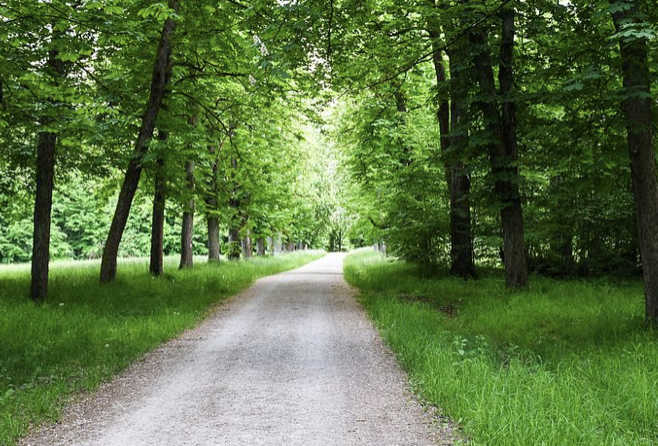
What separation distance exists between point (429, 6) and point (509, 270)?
6.49m

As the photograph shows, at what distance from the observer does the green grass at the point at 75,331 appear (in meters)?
5.45

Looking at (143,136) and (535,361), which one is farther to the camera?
(143,136)

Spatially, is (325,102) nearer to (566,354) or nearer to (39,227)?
(39,227)

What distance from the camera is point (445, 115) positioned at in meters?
15.9

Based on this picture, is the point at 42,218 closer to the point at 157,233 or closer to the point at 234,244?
the point at 157,233

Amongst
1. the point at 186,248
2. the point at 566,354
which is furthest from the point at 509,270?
the point at 186,248

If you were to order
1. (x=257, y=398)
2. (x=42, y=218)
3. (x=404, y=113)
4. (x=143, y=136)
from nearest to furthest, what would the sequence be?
1. (x=257, y=398)
2. (x=42, y=218)
3. (x=143, y=136)
4. (x=404, y=113)

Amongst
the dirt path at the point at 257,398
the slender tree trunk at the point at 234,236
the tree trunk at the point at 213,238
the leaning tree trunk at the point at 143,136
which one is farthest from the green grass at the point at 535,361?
the slender tree trunk at the point at 234,236

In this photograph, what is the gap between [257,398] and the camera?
540cm

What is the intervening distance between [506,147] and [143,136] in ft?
30.9

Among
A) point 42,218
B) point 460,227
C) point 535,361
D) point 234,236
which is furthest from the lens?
point 234,236

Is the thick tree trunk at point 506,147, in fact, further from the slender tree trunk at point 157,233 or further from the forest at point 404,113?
the slender tree trunk at point 157,233

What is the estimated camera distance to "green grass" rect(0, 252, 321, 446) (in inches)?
215

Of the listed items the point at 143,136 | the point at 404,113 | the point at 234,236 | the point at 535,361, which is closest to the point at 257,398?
the point at 535,361
